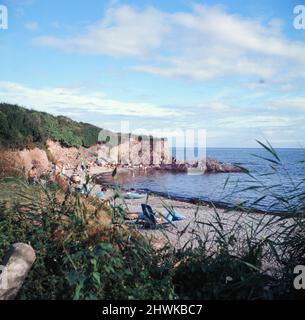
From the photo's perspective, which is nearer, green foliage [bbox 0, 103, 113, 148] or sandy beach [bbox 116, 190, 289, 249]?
sandy beach [bbox 116, 190, 289, 249]

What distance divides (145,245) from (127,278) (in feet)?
1.61

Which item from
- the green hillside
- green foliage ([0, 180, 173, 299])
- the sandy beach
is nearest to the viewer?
green foliage ([0, 180, 173, 299])

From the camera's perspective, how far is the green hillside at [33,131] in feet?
92.0

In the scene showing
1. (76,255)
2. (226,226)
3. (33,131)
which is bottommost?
(226,226)

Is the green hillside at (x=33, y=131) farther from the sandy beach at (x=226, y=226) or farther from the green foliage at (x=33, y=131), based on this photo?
the sandy beach at (x=226, y=226)

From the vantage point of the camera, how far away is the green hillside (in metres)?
28.0

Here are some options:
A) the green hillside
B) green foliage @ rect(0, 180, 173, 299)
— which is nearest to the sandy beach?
green foliage @ rect(0, 180, 173, 299)

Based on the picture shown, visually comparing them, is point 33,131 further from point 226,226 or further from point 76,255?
point 76,255

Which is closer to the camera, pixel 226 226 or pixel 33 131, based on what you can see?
pixel 226 226

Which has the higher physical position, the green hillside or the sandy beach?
the green hillside

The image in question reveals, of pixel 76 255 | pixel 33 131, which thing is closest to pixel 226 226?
pixel 76 255

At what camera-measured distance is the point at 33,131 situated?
32656 millimetres

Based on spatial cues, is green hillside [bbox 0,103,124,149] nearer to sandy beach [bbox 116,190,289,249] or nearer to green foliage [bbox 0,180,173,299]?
sandy beach [bbox 116,190,289,249]
